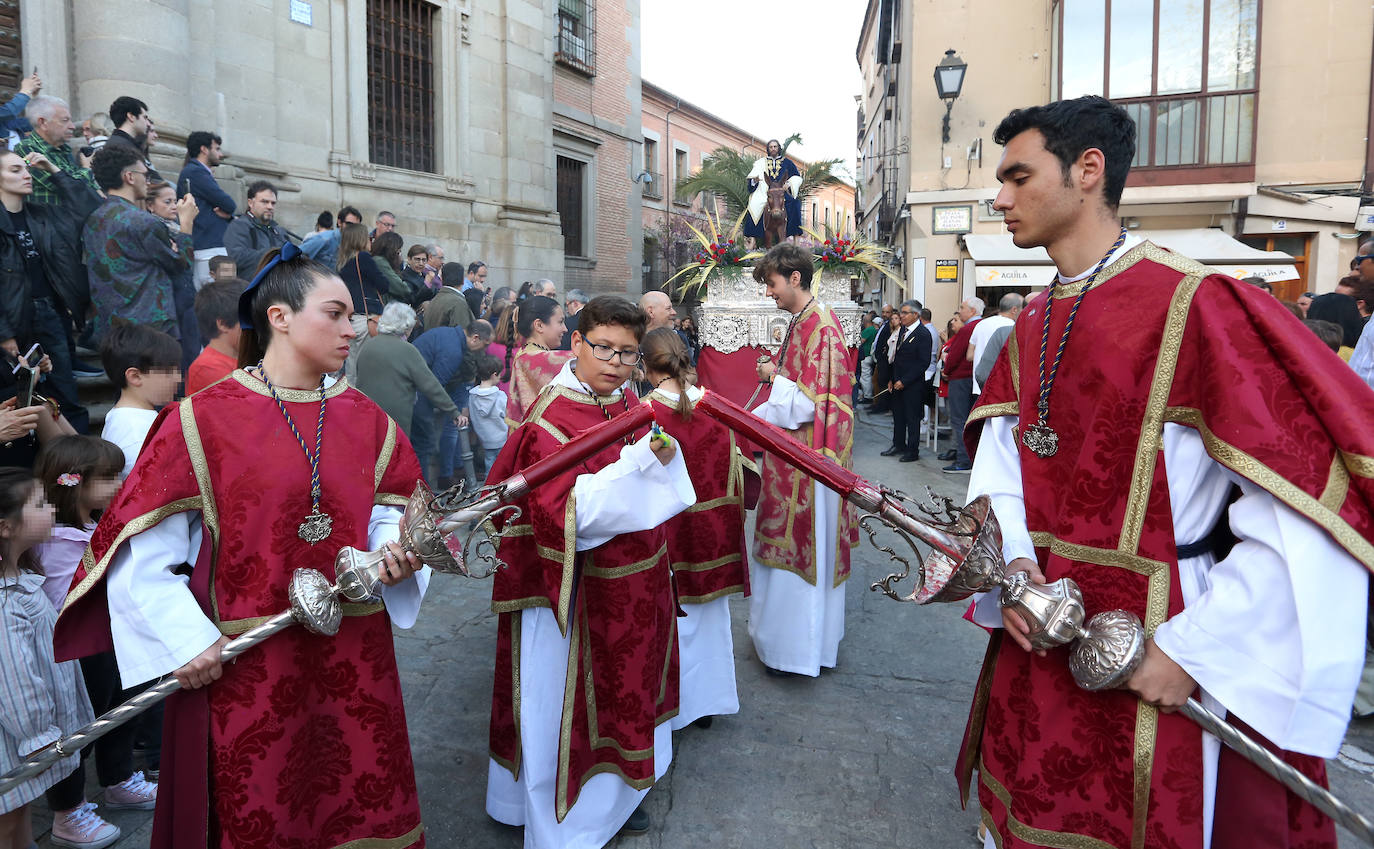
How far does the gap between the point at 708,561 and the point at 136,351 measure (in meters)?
2.58

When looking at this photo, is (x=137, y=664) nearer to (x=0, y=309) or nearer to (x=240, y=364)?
(x=240, y=364)

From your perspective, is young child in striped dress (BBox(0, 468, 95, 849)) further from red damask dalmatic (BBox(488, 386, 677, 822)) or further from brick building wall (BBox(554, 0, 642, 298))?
brick building wall (BBox(554, 0, 642, 298))

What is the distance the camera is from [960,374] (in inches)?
384

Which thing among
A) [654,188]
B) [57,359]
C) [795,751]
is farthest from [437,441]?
[654,188]

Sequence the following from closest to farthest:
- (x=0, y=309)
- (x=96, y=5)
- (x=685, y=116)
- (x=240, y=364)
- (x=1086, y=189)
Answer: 1. (x=1086, y=189)
2. (x=240, y=364)
3. (x=0, y=309)
4. (x=96, y=5)
5. (x=685, y=116)

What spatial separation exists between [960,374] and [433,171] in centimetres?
850

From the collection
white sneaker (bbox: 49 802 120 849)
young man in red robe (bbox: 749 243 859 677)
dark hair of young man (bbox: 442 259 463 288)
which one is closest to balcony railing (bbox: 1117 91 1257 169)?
dark hair of young man (bbox: 442 259 463 288)

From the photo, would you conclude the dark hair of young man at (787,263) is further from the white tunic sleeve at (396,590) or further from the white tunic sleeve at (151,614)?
the white tunic sleeve at (151,614)

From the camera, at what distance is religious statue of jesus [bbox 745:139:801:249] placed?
7.09m

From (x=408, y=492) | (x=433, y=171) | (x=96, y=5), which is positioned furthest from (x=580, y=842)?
(x=433, y=171)

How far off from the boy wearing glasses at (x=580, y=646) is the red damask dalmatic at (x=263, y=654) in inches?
24.5

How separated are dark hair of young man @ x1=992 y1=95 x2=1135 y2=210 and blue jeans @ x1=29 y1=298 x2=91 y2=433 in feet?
16.5

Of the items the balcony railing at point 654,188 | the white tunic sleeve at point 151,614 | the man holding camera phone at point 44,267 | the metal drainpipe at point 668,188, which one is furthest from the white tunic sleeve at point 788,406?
the balcony railing at point 654,188

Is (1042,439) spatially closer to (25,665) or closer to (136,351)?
(25,665)
